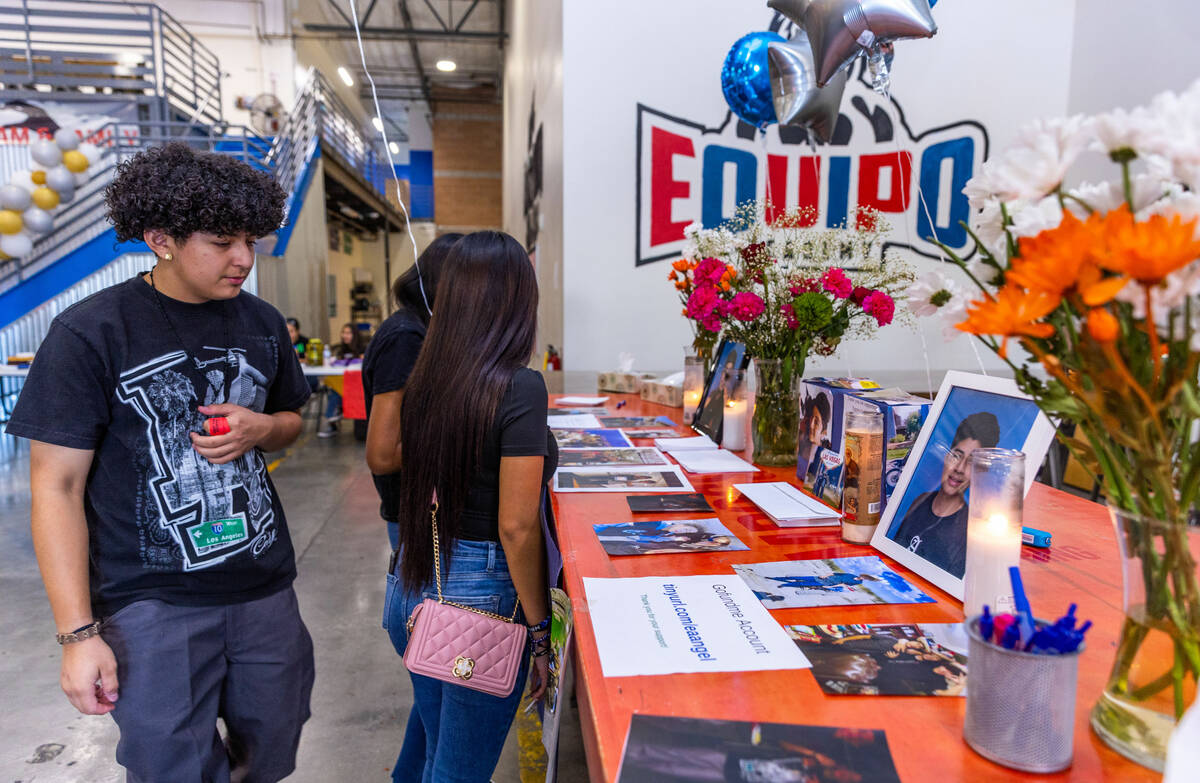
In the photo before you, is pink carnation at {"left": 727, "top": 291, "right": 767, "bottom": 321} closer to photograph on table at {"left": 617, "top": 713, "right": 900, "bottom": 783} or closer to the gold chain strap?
the gold chain strap

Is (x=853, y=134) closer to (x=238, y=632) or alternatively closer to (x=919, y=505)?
(x=919, y=505)

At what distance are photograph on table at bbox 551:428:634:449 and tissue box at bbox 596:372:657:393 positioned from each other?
1.05 m

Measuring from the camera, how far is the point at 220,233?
4.06ft

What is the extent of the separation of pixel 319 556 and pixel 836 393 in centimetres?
326

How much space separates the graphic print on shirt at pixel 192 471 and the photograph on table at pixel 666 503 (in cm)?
74

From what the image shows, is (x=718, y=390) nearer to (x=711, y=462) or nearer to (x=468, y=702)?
(x=711, y=462)

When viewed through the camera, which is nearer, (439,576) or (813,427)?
(439,576)

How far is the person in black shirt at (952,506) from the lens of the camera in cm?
104

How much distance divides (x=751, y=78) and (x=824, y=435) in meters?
2.26

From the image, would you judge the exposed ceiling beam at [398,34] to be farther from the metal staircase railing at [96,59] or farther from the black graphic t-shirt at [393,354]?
the black graphic t-shirt at [393,354]

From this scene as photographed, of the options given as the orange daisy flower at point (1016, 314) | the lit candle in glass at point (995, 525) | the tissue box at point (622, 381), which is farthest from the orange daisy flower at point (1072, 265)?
the tissue box at point (622, 381)

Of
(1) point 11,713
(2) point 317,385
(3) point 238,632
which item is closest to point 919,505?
(3) point 238,632

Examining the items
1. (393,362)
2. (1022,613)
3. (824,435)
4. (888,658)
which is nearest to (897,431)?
(824,435)

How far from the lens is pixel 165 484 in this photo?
1.23 meters
